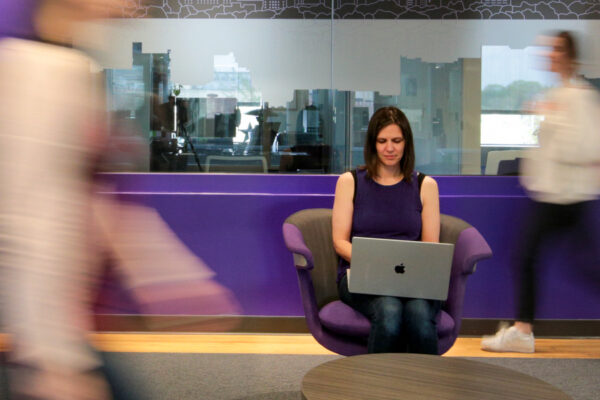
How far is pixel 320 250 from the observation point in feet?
11.9

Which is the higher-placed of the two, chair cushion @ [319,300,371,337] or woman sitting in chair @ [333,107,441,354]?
woman sitting in chair @ [333,107,441,354]

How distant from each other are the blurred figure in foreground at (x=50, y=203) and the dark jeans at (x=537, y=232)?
2915 mm

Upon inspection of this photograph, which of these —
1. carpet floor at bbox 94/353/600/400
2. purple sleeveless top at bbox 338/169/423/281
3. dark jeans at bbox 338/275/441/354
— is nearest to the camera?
dark jeans at bbox 338/275/441/354

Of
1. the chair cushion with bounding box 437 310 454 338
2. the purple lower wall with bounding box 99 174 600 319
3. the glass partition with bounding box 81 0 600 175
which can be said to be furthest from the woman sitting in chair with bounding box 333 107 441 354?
the glass partition with bounding box 81 0 600 175

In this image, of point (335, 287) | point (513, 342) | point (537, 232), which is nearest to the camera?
point (335, 287)

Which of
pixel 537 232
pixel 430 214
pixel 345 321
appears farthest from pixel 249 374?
pixel 537 232

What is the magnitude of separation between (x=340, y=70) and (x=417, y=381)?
2.80 m

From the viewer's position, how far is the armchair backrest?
3.54m

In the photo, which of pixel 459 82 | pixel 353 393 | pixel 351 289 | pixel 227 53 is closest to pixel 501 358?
pixel 351 289

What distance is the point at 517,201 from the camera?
462 centimetres

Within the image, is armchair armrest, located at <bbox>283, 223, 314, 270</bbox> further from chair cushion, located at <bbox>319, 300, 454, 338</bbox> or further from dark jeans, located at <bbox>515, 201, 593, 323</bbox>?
dark jeans, located at <bbox>515, 201, 593, 323</bbox>

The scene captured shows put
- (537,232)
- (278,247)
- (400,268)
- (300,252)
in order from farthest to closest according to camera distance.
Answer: (278,247) → (537,232) → (300,252) → (400,268)

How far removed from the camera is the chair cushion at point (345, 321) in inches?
124

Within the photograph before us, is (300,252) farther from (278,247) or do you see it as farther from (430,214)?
(278,247)
